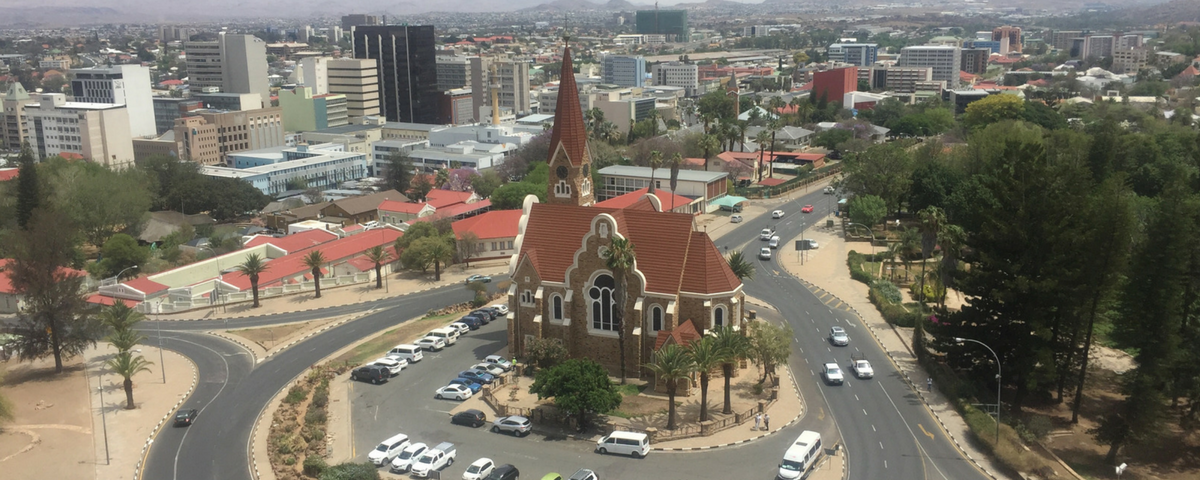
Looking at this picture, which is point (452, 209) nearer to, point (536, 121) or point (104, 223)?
point (104, 223)

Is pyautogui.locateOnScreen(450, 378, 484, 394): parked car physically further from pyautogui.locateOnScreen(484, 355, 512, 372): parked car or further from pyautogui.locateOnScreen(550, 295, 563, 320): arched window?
pyautogui.locateOnScreen(550, 295, 563, 320): arched window

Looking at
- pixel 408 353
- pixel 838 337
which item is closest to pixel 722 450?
pixel 838 337

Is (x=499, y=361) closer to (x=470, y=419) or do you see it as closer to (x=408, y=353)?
(x=408, y=353)

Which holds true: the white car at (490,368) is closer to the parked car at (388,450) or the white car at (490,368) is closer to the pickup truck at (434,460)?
the parked car at (388,450)

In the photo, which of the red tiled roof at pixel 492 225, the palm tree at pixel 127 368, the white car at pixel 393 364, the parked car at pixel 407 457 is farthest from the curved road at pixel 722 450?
the red tiled roof at pixel 492 225

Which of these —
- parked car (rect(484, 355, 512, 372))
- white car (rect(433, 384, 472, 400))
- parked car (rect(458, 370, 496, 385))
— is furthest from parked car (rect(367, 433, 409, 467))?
parked car (rect(484, 355, 512, 372))

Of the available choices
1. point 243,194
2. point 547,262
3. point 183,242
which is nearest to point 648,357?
point 547,262
